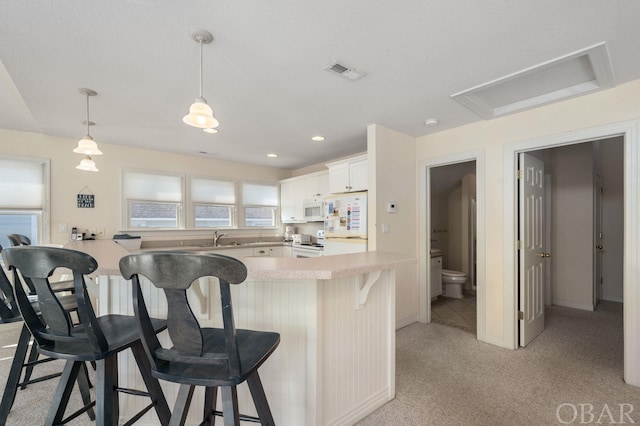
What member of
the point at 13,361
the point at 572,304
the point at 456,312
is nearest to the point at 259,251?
the point at 456,312

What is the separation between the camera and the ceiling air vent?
2.04 m

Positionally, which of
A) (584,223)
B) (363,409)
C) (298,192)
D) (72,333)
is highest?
(298,192)

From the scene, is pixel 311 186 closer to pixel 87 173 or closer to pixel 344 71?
pixel 344 71

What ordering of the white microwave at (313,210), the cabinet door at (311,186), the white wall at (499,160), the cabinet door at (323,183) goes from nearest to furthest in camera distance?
the white wall at (499,160)
the cabinet door at (323,183)
the white microwave at (313,210)
the cabinet door at (311,186)

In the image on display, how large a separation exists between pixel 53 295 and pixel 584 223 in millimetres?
5706

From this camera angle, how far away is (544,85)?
2443 millimetres

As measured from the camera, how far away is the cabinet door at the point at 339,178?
381cm

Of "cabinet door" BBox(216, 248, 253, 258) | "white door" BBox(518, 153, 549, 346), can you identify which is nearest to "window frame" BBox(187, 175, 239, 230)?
"cabinet door" BBox(216, 248, 253, 258)

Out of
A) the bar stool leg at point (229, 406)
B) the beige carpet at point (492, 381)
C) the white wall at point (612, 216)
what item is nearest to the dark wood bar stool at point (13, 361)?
the beige carpet at point (492, 381)

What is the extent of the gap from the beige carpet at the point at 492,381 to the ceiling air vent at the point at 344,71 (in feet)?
7.89

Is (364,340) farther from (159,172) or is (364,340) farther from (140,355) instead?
(159,172)

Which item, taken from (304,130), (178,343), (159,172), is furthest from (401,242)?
(159,172)

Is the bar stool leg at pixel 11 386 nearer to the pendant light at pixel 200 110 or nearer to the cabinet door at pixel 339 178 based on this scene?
the pendant light at pixel 200 110

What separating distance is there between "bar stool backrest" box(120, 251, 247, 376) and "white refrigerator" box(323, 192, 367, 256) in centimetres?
254
